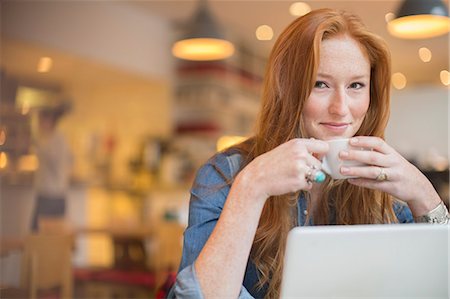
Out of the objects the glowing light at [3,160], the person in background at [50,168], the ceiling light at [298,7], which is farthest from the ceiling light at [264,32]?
the glowing light at [3,160]

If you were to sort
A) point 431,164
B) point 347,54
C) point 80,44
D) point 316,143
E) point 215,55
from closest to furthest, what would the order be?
point 316,143 → point 347,54 → point 215,55 → point 80,44 → point 431,164

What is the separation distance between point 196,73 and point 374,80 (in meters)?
5.27

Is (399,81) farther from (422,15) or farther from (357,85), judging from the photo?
(357,85)

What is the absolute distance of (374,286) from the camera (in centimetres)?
85

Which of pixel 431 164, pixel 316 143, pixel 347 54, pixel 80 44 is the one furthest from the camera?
pixel 431 164

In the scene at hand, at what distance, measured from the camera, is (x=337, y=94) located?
3.60 ft

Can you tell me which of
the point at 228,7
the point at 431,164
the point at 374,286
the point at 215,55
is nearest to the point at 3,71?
the point at 215,55

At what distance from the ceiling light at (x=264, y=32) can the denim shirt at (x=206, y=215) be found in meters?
5.51

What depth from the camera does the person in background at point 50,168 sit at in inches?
169

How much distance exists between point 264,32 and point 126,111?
170cm

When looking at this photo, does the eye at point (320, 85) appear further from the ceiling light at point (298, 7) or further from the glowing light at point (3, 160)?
the ceiling light at point (298, 7)

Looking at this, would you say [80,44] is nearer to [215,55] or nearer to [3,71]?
[3,71]

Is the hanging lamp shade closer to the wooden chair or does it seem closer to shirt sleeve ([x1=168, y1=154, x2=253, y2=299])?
the wooden chair

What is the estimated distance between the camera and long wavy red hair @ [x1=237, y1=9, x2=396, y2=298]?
110 centimetres
